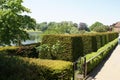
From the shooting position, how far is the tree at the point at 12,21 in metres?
22.6

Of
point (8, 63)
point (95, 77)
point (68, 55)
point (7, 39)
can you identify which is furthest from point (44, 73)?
point (7, 39)

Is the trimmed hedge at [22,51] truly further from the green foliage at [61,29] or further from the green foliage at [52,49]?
the green foliage at [61,29]

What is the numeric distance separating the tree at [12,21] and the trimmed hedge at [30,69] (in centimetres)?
1290

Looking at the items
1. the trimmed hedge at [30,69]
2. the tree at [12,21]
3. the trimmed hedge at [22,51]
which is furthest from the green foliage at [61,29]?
the trimmed hedge at [30,69]

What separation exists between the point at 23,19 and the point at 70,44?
29.7ft

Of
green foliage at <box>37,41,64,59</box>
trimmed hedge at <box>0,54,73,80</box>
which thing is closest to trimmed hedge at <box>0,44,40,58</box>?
green foliage at <box>37,41,64,59</box>

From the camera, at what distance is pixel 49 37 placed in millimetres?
20234

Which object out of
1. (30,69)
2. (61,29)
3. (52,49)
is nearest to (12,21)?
(52,49)

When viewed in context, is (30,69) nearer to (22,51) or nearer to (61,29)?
(22,51)

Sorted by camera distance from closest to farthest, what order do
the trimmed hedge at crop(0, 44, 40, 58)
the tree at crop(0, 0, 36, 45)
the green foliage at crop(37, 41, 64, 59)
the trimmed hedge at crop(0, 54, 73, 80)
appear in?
the trimmed hedge at crop(0, 54, 73, 80) → the trimmed hedge at crop(0, 44, 40, 58) → the green foliage at crop(37, 41, 64, 59) → the tree at crop(0, 0, 36, 45)

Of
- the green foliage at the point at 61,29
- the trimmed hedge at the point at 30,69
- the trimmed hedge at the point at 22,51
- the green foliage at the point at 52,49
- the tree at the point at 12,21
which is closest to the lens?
the trimmed hedge at the point at 30,69

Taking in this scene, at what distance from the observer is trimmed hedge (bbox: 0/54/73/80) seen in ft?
19.6

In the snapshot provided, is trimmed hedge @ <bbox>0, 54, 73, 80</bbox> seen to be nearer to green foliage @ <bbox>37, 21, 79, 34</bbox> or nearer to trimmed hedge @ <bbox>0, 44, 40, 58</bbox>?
trimmed hedge @ <bbox>0, 44, 40, 58</bbox>

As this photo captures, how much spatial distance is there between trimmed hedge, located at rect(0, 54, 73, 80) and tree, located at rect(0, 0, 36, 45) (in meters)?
12.9
